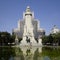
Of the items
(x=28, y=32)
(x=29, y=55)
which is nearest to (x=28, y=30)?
(x=28, y=32)

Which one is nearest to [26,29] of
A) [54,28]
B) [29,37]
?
[29,37]

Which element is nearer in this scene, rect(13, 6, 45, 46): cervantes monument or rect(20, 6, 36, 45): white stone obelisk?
rect(20, 6, 36, 45): white stone obelisk

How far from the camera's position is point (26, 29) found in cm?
12712

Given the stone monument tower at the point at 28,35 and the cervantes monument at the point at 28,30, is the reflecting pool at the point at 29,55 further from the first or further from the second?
the stone monument tower at the point at 28,35

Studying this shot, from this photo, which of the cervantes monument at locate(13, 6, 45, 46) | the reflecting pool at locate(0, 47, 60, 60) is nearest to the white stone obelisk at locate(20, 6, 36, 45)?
the cervantes monument at locate(13, 6, 45, 46)

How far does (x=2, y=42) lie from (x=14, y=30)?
6050 cm

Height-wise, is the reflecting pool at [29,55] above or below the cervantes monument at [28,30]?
below

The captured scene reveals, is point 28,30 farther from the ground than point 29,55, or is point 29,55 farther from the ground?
point 28,30

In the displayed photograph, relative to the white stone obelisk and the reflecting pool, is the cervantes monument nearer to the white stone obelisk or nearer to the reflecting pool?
the white stone obelisk

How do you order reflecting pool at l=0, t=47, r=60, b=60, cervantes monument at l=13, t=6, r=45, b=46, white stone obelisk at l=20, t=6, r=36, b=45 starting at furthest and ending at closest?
1. cervantes monument at l=13, t=6, r=45, b=46
2. white stone obelisk at l=20, t=6, r=36, b=45
3. reflecting pool at l=0, t=47, r=60, b=60

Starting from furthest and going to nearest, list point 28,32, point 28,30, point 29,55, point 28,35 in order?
point 28,30, point 28,32, point 28,35, point 29,55

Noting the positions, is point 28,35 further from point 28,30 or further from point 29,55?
point 29,55

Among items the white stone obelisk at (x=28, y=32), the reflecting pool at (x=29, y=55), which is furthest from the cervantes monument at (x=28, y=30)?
the reflecting pool at (x=29, y=55)

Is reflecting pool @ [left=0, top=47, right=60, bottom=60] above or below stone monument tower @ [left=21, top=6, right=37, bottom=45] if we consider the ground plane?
below
